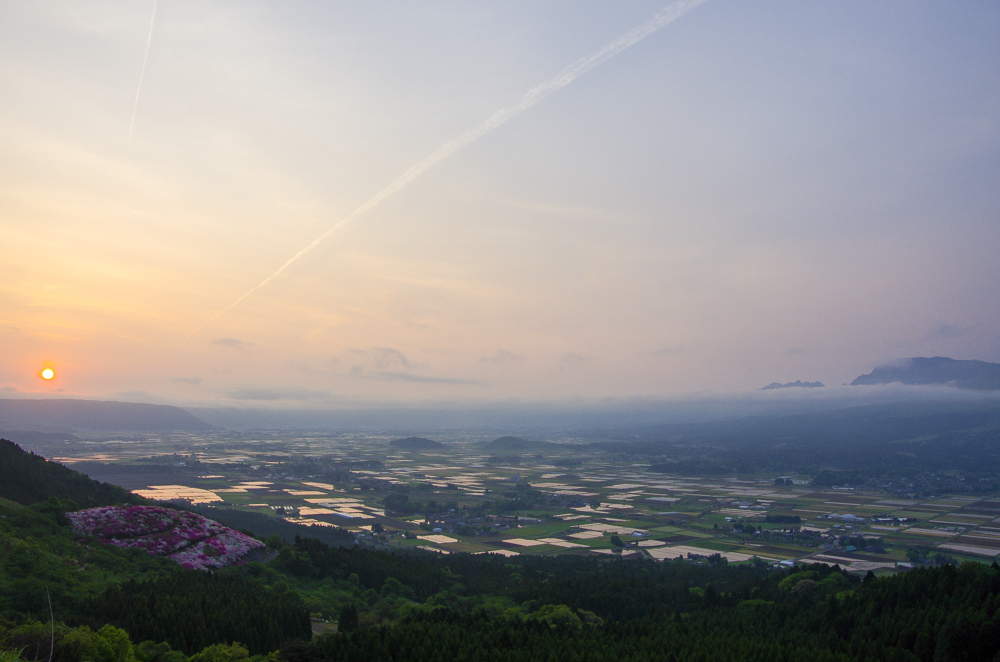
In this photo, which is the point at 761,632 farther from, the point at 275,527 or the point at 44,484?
the point at 275,527

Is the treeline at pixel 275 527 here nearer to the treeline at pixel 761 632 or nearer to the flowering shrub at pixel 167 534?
the flowering shrub at pixel 167 534

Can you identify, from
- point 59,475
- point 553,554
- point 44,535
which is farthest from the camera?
point 553,554

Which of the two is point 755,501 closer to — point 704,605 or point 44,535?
point 704,605

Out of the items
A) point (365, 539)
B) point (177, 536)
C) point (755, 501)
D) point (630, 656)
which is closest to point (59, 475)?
point (177, 536)

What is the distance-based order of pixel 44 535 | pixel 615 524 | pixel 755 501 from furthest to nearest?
pixel 755 501
pixel 615 524
pixel 44 535

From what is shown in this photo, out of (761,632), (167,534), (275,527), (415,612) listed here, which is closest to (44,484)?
(167,534)

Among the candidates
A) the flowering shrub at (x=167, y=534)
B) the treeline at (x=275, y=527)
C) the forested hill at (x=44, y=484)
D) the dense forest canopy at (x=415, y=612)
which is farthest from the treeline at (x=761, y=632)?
the treeline at (x=275, y=527)

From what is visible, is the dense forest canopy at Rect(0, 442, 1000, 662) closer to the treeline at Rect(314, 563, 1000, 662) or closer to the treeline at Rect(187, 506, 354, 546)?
the treeline at Rect(314, 563, 1000, 662)
